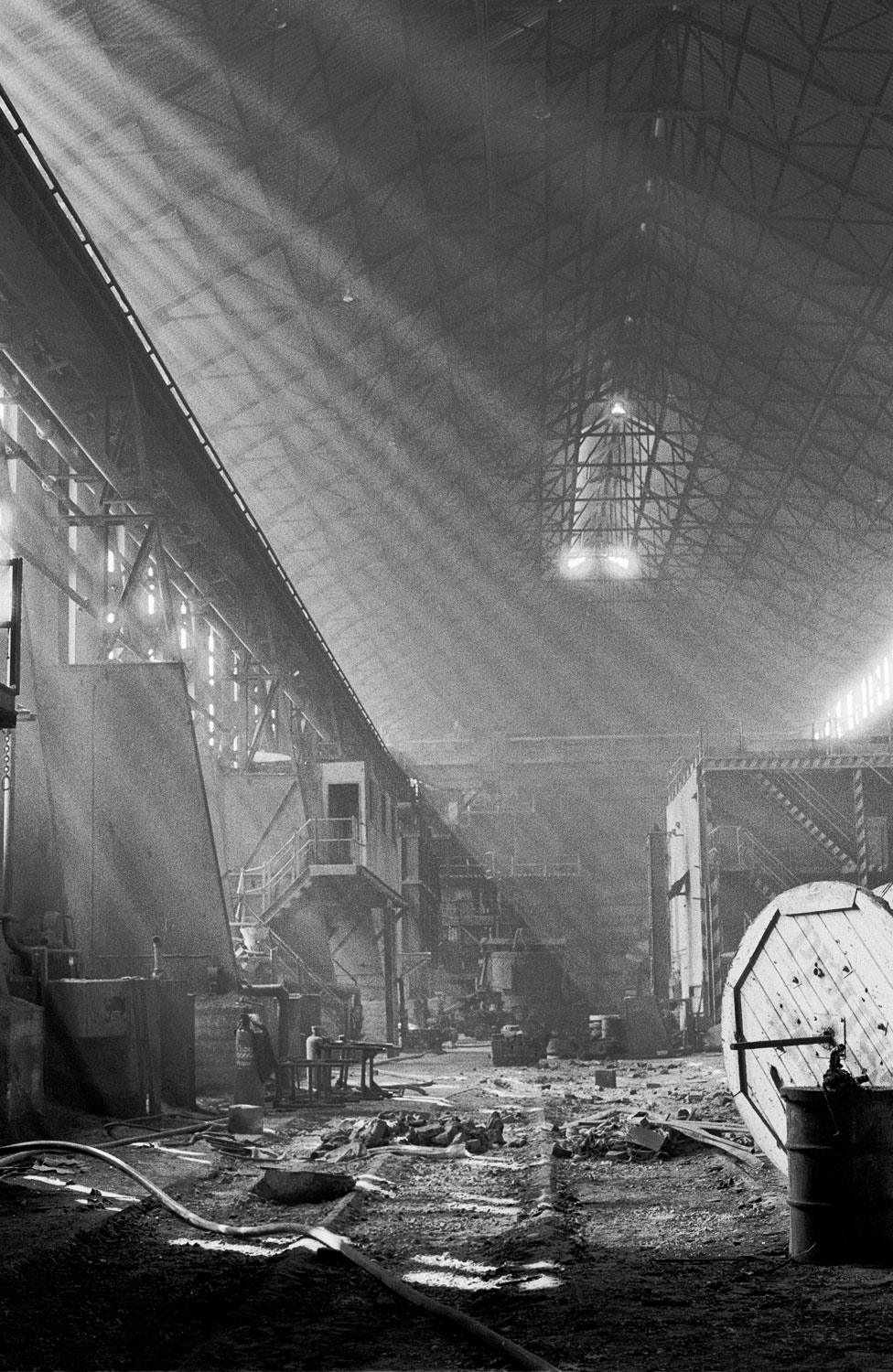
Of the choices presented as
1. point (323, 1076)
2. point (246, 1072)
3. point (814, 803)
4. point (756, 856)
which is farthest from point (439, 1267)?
point (814, 803)

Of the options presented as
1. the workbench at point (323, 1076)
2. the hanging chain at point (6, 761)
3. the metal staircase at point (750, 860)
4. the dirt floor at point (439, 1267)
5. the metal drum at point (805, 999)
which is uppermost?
the hanging chain at point (6, 761)

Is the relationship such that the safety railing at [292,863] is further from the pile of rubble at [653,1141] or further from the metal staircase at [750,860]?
the pile of rubble at [653,1141]

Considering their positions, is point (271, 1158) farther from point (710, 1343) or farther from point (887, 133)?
point (887, 133)

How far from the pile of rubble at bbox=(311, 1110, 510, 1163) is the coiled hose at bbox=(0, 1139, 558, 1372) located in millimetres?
3467

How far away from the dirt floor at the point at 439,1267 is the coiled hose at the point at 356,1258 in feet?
0.13

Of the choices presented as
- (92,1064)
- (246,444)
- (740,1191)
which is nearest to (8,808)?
(92,1064)

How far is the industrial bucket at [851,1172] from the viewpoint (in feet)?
19.6

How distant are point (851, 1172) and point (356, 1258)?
2.23 meters

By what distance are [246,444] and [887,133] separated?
1579cm

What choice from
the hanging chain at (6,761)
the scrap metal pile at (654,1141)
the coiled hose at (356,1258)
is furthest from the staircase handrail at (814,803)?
the coiled hose at (356,1258)

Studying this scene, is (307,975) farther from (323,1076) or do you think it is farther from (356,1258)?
(356,1258)

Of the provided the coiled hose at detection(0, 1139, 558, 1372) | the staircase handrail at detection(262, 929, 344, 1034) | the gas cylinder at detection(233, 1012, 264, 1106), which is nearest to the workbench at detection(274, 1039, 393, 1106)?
the gas cylinder at detection(233, 1012, 264, 1106)

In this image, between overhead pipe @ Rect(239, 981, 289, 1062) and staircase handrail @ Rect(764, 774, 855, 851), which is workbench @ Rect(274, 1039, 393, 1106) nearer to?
overhead pipe @ Rect(239, 981, 289, 1062)

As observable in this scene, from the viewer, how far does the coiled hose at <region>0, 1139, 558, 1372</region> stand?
4.46 m
